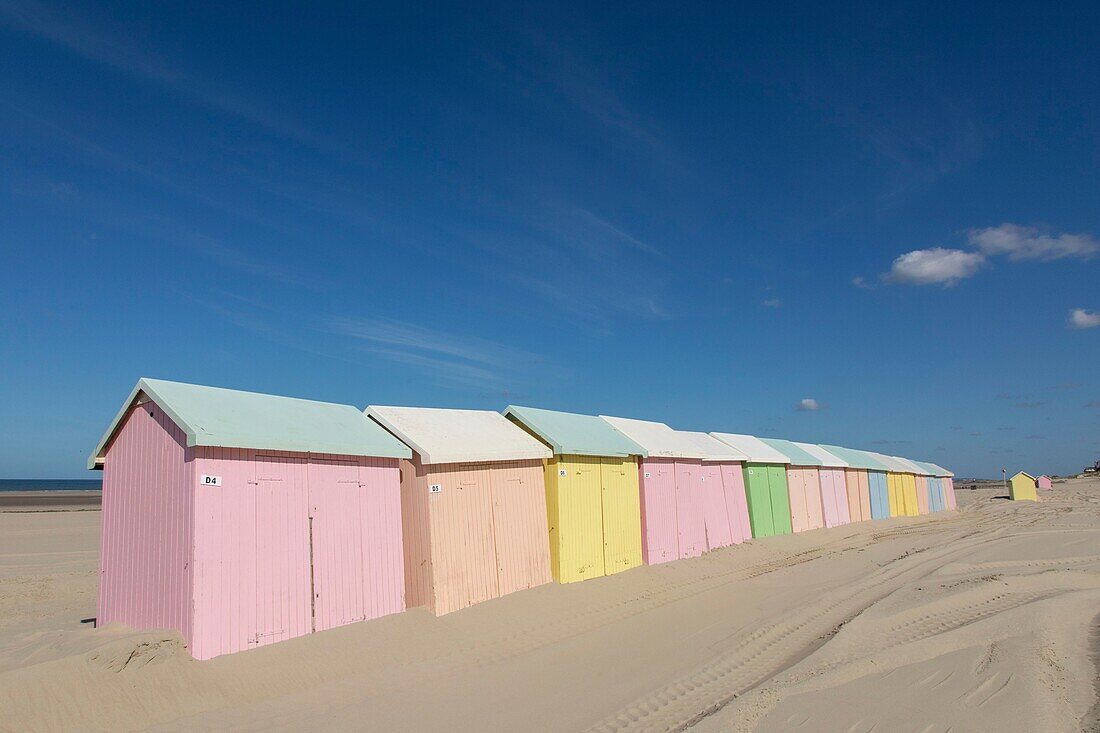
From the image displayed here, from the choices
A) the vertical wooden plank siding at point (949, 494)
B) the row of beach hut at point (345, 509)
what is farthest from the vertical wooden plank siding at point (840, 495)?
the vertical wooden plank siding at point (949, 494)

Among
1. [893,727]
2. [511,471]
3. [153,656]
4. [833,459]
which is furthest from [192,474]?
[833,459]

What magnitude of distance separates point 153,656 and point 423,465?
448 centimetres

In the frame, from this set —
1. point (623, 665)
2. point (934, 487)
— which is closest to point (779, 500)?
point (623, 665)

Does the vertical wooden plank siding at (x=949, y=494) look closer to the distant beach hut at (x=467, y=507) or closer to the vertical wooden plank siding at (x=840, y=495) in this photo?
the vertical wooden plank siding at (x=840, y=495)

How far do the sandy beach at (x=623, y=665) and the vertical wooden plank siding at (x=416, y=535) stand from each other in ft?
1.55

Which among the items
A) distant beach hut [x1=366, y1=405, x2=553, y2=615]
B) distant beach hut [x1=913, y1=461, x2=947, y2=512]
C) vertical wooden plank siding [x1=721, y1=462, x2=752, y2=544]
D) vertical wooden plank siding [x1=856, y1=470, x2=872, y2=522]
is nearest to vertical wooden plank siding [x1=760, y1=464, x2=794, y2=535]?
vertical wooden plank siding [x1=721, y1=462, x2=752, y2=544]

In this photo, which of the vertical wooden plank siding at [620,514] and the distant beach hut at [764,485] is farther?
the distant beach hut at [764,485]

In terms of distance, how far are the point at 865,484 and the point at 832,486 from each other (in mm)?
5744

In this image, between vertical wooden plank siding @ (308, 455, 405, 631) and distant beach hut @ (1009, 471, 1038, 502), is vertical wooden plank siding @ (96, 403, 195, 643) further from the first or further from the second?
distant beach hut @ (1009, 471, 1038, 502)

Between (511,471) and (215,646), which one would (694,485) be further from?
(215,646)

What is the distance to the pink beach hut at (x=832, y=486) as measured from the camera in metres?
28.4

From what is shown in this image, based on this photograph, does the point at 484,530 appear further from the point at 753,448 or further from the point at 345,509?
the point at 753,448

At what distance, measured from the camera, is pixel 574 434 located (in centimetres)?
1452

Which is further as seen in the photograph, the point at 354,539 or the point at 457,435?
the point at 457,435
